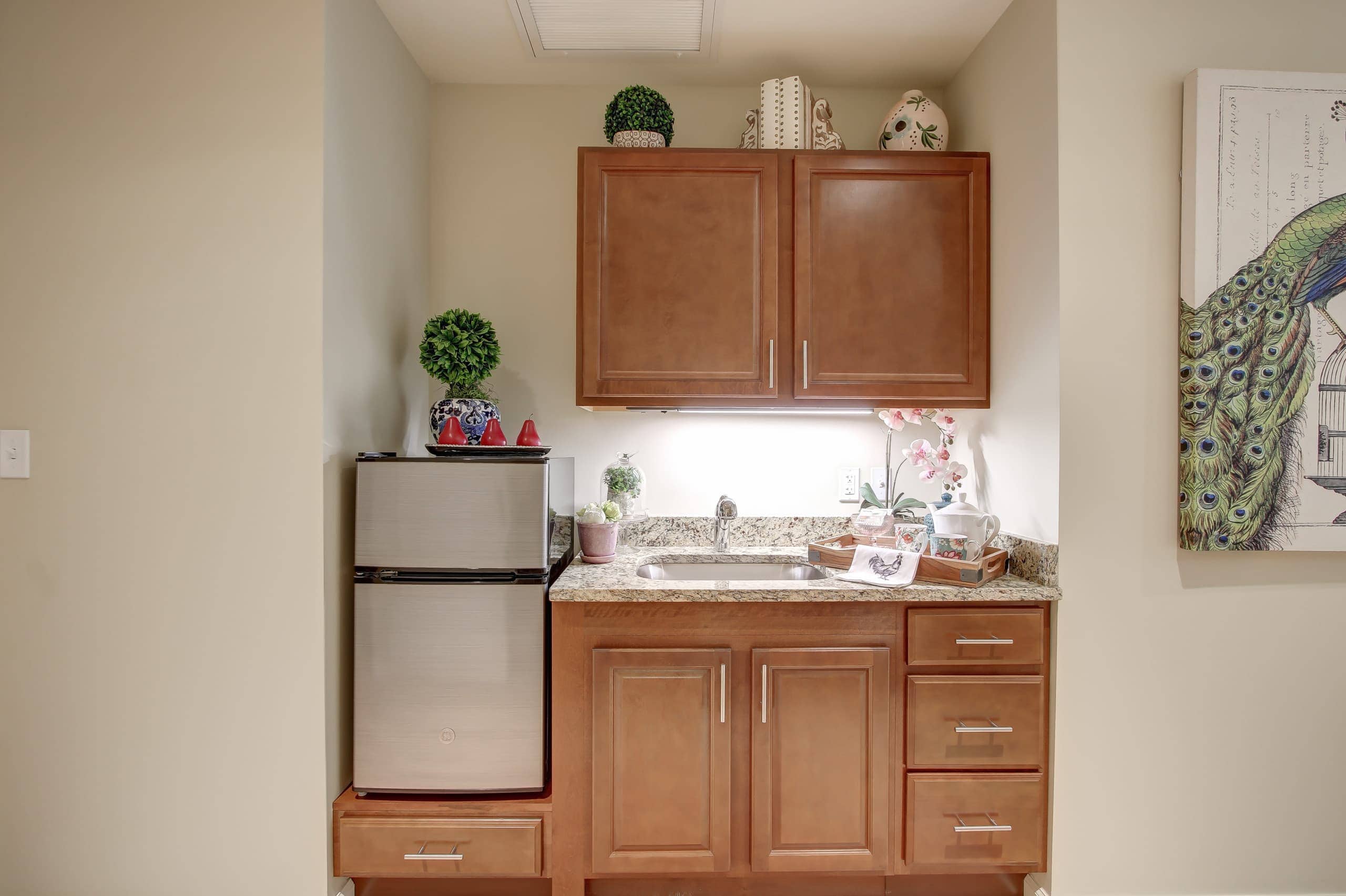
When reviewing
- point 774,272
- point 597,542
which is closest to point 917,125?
point 774,272

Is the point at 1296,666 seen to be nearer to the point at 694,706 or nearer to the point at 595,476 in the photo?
the point at 694,706

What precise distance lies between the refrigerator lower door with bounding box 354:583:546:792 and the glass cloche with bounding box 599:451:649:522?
0.59m

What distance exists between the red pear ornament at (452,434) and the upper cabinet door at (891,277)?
98 centimetres

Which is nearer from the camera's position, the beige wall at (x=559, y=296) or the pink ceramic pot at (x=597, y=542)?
the pink ceramic pot at (x=597, y=542)

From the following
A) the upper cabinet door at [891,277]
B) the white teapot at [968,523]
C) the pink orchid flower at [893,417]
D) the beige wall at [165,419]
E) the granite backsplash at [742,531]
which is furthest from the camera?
the granite backsplash at [742,531]

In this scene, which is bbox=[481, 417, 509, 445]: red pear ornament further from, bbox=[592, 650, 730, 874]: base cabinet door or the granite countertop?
bbox=[592, 650, 730, 874]: base cabinet door

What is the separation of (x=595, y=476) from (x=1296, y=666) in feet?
6.52

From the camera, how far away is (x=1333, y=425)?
175 cm

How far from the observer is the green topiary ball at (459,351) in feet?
6.45

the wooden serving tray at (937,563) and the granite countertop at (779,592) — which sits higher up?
the wooden serving tray at (937,563)

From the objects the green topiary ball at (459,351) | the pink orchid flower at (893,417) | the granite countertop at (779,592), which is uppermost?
the green topiary ball at (459,351)

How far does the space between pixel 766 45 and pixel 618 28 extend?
1.49 ft

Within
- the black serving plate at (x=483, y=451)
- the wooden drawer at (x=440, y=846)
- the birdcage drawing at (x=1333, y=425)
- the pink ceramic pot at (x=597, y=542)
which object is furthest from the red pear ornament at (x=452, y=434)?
the birdcage drawing at (x=1333, y=425)

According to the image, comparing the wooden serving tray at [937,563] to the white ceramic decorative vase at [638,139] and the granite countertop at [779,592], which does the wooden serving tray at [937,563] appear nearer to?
the granite countertop at [779,592]
